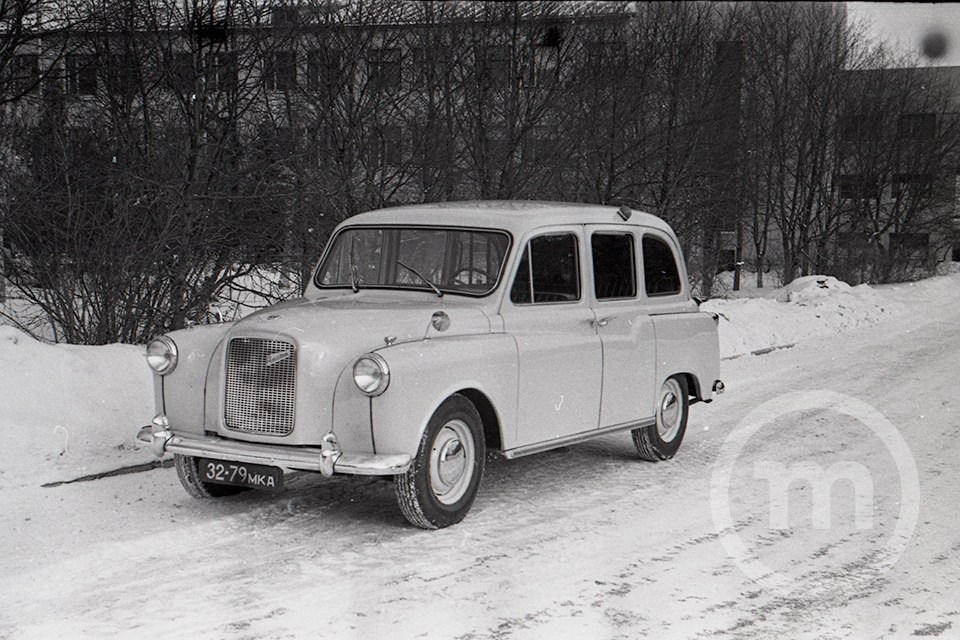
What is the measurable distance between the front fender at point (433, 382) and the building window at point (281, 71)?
30.5ft

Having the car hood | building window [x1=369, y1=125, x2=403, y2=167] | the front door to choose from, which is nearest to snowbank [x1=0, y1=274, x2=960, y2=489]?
the car hood

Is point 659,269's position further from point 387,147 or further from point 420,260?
point 387,147

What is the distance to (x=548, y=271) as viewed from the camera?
7277 millimetres

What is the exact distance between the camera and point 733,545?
5.90m

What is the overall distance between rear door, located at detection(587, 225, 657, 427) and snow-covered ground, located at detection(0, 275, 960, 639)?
1.77 feet

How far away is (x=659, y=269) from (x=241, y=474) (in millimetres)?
3826

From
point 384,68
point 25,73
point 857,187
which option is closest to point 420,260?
point 25,73

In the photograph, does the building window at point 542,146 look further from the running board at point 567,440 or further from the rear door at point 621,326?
the running board at point 567,440

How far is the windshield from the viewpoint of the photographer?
7.02 meters

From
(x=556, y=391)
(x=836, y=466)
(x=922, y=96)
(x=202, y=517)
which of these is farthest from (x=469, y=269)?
(x=922, y=96)

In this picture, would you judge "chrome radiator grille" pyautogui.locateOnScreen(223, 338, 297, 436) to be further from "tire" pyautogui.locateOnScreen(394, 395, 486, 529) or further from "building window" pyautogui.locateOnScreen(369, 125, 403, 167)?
"building window" pyautogui.locateOnScreen(369, 125, 403, 167)

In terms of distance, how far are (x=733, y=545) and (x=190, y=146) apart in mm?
9099

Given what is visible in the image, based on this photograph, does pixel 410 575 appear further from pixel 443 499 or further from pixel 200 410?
pixel 200 410

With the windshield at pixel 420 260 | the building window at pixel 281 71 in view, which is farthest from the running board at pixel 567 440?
the building window at pixel 281 71
